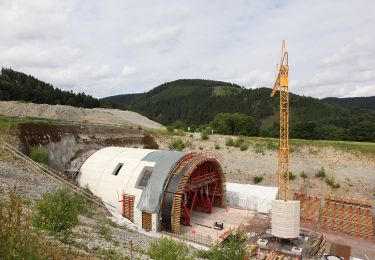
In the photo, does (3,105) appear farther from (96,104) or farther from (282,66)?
(96,104)

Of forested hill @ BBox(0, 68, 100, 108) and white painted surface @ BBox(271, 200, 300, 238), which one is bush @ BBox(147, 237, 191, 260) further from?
forested hill @ BBox(0, 68, 100, 108)

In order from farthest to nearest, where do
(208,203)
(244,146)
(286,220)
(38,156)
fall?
(244,146), (38,156), (208,203), (286,220)

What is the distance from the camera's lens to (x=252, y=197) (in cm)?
3584

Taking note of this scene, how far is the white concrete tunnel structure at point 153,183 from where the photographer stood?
90.7 feet

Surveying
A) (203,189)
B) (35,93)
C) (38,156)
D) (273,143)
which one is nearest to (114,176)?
(38,156)

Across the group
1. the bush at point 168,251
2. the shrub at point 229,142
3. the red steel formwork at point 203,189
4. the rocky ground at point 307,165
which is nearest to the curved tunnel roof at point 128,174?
the red steel formwork at point 203,189

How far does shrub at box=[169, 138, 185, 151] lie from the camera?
54625 millimetres

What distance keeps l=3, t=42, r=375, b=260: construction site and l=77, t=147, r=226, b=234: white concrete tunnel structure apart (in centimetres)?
9

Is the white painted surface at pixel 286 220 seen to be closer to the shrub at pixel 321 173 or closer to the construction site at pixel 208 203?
the construction site at pixel 208 203

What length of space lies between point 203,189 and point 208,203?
5.68ft

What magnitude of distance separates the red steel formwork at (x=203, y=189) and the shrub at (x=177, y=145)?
62.1 feet

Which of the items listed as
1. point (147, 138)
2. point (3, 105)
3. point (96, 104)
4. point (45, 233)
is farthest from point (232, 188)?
point (96, 104)

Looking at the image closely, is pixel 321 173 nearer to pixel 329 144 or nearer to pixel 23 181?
pixel 329 144

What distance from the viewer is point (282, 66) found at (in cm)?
3150
